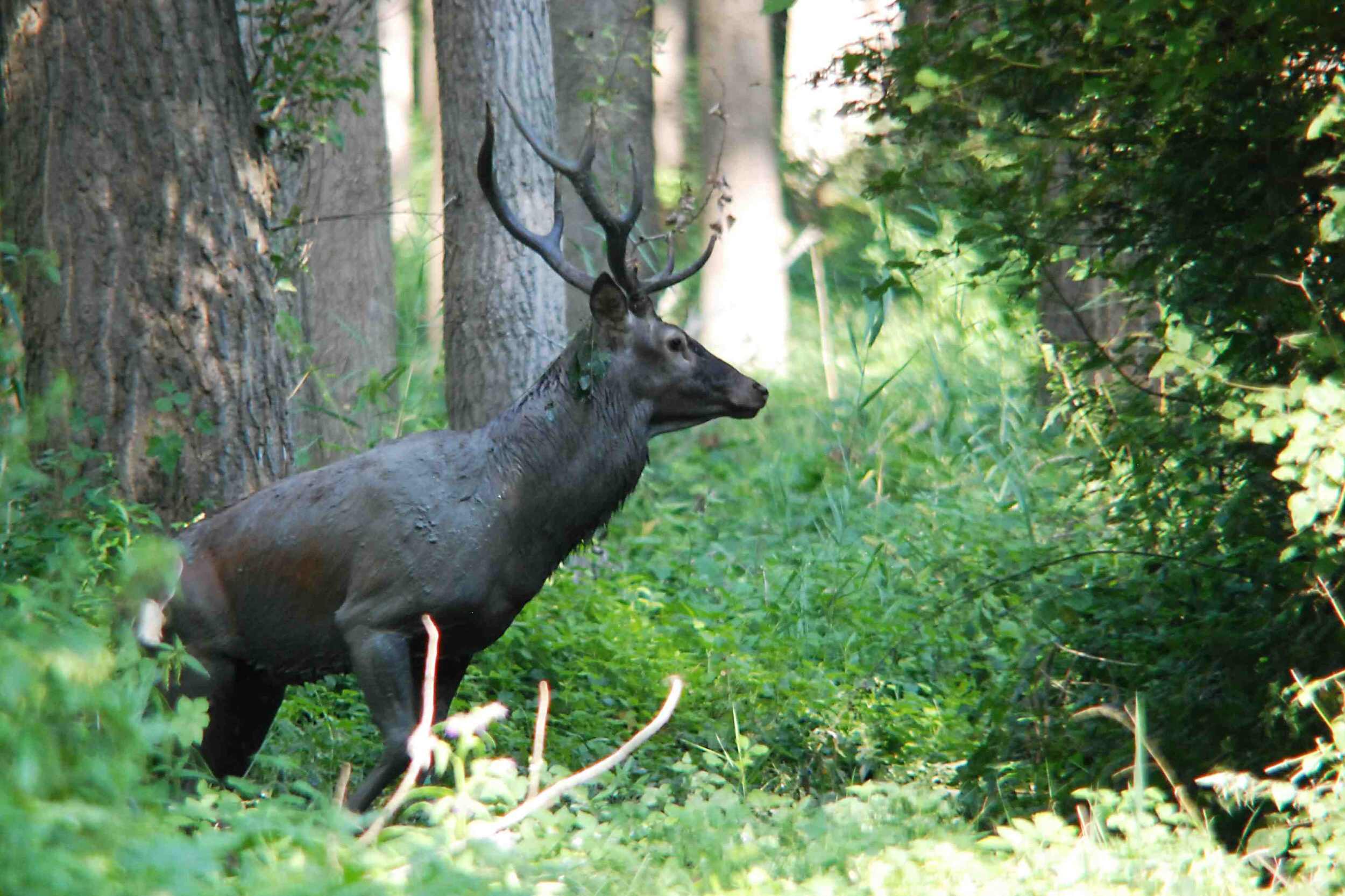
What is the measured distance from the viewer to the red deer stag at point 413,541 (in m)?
5.46

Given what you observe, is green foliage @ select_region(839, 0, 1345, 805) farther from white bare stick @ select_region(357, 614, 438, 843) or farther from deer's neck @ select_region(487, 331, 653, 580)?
white bare stick @ select_region(357, 614, 438, 843)

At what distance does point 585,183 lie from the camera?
6.21m

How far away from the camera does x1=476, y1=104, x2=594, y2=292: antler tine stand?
20.0 feet

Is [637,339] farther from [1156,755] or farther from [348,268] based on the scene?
[348,268]

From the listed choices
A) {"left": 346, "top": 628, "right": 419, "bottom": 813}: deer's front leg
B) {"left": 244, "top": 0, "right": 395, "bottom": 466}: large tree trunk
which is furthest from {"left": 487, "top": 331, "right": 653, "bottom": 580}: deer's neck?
{"left": 244, "top": 0, "right": 395, "bottom": 466}: large tree trunk

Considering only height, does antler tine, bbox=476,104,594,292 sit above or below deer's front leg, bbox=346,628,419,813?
above

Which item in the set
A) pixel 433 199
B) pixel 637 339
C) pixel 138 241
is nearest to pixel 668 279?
pixel 637 339

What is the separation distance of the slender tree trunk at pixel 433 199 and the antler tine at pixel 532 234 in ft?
11.8

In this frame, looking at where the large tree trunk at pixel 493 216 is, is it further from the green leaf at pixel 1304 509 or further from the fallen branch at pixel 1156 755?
the green leaf at pixel 1304 509

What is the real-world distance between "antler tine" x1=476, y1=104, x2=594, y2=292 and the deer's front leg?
66.1 inches

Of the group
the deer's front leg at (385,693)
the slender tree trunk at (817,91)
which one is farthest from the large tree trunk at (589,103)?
the deer's front leg at (385,693)

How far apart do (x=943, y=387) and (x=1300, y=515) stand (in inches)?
199

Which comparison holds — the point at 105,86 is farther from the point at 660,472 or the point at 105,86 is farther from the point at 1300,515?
the point at 660,472

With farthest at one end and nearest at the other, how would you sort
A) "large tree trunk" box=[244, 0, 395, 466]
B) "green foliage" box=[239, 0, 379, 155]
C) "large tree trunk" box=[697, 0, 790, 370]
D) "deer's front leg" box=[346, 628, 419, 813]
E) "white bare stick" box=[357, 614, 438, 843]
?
"large tree trunk" box=[697, 0, 790, 370] → "large tree trunk" box=[244, 0, 395, 466] → "green foliage" box=[239, 0, 379, 155] → "deer's front leg" box=[346, 628, 419, 813] → "white bare stick" box=[357, 614, 438, 843]
